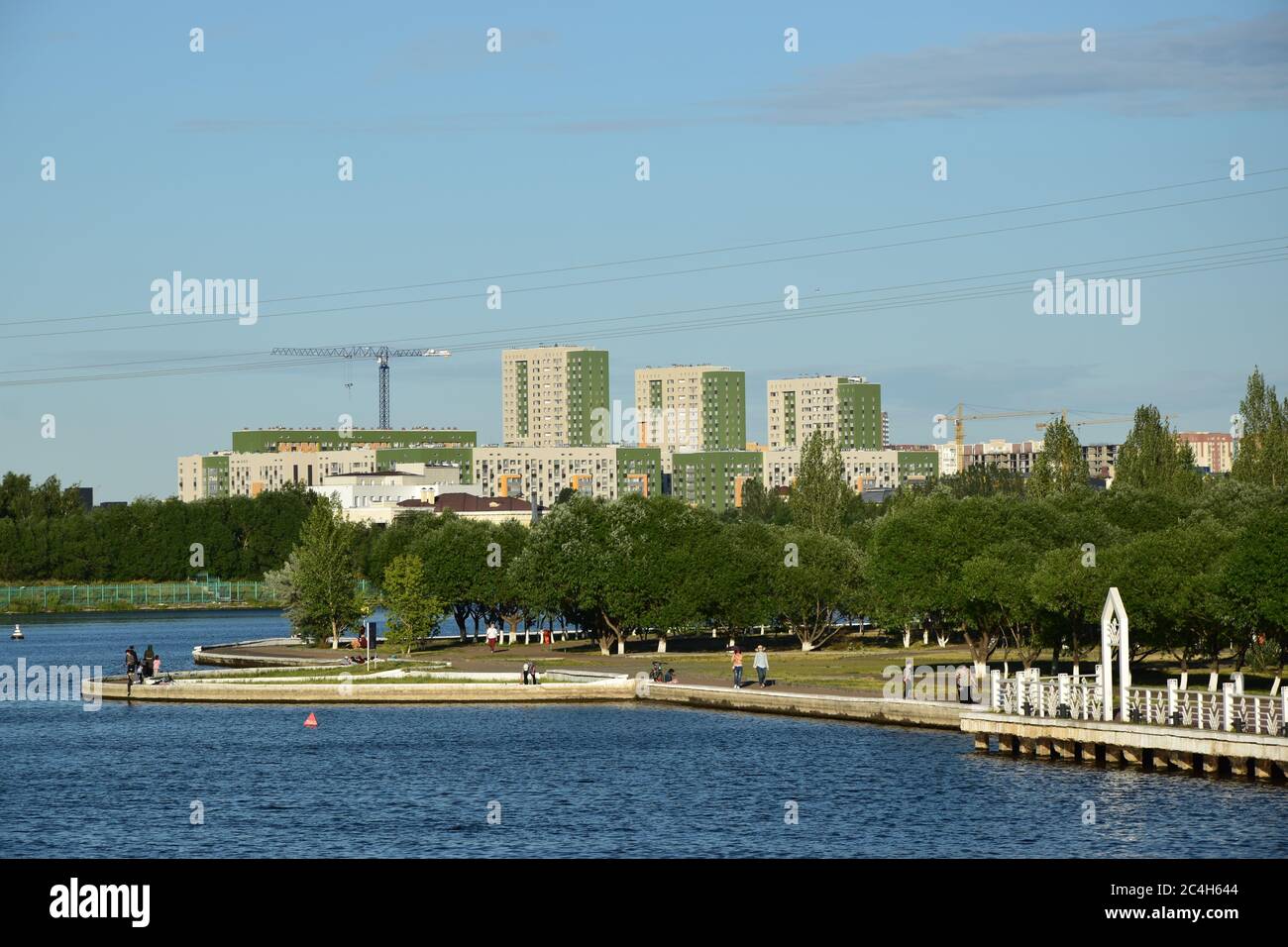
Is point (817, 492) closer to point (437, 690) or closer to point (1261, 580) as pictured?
point (437, 690)

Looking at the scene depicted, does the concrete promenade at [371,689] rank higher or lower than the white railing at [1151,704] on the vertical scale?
lower

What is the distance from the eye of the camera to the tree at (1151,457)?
141 meters

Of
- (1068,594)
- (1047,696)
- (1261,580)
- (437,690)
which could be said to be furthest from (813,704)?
(437,690)

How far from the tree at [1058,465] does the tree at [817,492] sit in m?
18.2

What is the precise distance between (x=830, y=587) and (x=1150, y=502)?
21.9 meters

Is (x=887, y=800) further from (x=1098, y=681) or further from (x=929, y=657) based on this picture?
(x=929, y=657)

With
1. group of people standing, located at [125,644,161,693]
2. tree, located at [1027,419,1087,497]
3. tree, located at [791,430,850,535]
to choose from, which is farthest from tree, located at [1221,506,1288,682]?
tree, located at [791,430,850,535]

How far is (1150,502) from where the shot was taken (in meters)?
117

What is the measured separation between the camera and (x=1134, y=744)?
185 feet

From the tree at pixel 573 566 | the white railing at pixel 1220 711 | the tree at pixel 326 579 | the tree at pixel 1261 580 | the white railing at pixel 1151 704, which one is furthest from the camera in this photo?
the tree at pixel 326 579

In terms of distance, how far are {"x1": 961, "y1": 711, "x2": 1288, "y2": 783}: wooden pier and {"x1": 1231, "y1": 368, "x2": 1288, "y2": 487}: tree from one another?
6878 cm

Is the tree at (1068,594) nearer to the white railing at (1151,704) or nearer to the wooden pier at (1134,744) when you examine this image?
the white railing at (1151,704)

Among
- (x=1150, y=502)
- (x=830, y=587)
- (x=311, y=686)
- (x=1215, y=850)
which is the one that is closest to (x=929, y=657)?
(x=830, y=587)

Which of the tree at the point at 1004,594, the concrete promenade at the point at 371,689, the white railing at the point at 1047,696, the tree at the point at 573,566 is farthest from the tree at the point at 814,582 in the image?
the white railing at the point at 1047,696
